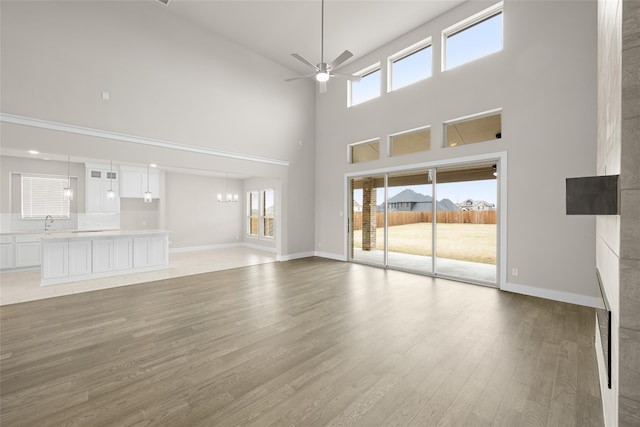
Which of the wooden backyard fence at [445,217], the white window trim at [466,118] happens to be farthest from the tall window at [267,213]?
the white window trim at [466,118]

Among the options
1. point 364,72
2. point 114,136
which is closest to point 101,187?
point 114,136

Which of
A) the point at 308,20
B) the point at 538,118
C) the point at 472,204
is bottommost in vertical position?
the point at 472,204

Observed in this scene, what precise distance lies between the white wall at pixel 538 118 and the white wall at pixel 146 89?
4121mm

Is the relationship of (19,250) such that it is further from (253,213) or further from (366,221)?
(366,221)

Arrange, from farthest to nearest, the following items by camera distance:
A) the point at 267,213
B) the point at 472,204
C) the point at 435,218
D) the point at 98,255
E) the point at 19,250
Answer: the point at 267,213, the point at 19,250, the point at 435,218, the point at 98,255, the point at 472,204

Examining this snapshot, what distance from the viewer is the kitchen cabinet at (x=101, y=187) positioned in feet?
23.2

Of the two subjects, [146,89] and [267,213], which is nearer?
[146,89]

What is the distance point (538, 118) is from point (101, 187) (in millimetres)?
10191

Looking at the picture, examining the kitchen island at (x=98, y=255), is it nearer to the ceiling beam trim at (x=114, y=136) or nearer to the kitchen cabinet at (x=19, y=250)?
the kitchen cabinet at (x=19, y=250)

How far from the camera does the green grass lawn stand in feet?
16.9

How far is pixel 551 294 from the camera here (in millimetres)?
4188

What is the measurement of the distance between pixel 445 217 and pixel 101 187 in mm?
8968

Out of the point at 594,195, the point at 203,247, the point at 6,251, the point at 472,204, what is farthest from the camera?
the point at 203,247

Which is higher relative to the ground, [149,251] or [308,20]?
[308,20]
